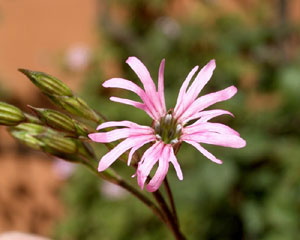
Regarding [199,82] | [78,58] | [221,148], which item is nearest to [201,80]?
[199,82]

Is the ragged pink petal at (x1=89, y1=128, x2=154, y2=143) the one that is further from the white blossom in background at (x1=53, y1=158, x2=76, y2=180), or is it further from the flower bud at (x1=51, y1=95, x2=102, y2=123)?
the white blossom in background at (x1=53, y1=158, x2=76, y2=180)

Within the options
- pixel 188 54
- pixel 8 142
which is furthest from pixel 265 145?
pixel 8 142

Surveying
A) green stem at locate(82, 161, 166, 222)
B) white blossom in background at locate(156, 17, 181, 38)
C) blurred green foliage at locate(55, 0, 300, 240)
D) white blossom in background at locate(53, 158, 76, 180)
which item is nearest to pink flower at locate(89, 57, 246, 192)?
green stem at locate(82, 161, 166, 222)

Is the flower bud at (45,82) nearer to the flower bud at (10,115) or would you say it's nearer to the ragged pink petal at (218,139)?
the flower bud at (10,115)

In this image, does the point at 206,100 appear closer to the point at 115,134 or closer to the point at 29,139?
the point at 115,134

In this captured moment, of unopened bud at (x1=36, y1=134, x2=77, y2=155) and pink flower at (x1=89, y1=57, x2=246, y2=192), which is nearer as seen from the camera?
pink flower at (x1=89, y1=57, x2=246, y2=192)

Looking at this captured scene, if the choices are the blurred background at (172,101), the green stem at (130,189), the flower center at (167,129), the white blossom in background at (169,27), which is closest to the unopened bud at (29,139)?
the green stem at (130,189)
